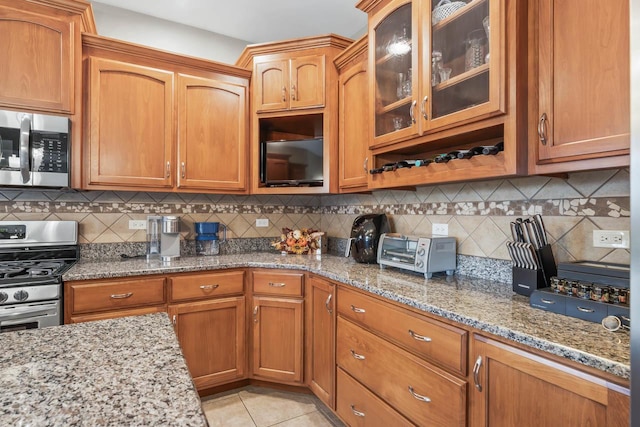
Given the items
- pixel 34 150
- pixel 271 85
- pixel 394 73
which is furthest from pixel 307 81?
pixel 34 150

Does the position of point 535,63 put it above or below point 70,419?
above

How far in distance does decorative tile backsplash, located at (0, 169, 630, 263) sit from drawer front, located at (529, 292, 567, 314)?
33 centimetres

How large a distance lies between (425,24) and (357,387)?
182cm

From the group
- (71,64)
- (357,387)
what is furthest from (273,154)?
(357,387)

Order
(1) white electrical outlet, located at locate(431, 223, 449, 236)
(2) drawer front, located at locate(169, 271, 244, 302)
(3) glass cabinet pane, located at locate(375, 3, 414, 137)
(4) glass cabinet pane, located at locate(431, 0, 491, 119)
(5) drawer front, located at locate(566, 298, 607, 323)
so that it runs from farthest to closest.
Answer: (2) drawer front, located at locate(169, 271, 244, 302) < (1) white electrical outlet, located at locate(431, 223, 449, 236) < (3) glass cabinet pane, located at locate(375, 3, 414, 137) < (4) glass cabinet pane, located at locate(431, 0, 491, 119) < (5) drawer front, located at locate(566, 298, 607, 323)

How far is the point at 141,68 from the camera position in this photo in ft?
7.52

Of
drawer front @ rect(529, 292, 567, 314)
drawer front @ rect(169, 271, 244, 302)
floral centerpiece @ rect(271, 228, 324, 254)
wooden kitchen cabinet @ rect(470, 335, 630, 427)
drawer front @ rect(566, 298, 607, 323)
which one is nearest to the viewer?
wooden kitchen cabinet @ rect(470, 335, 630, 427)

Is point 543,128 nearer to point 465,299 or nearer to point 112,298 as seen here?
point 465,299

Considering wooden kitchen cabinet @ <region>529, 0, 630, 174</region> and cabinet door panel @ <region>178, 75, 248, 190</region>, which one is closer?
wooden kitchen cabinet @ <region>529, 0, 630, 174</region>

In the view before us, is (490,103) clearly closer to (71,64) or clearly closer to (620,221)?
(620,221)

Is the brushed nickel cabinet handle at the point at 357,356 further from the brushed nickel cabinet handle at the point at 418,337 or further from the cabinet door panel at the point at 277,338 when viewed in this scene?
the cabinet door panel at the point at 277,338

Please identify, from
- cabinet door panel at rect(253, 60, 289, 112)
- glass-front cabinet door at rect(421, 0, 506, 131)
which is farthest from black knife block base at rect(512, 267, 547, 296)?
cabinet door panel at rect(253, 60, 289, 112)

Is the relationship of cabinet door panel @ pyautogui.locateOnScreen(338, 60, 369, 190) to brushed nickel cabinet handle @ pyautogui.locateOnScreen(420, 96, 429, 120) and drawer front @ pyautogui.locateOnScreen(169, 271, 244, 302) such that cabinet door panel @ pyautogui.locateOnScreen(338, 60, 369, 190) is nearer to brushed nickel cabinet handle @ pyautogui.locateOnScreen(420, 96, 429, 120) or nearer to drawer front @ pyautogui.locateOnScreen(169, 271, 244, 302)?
brushed nickel cabinet handle @ pyautogui.locateOnScreen(420, 96, 429, 120)

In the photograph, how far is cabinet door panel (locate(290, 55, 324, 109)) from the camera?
2465 mm
